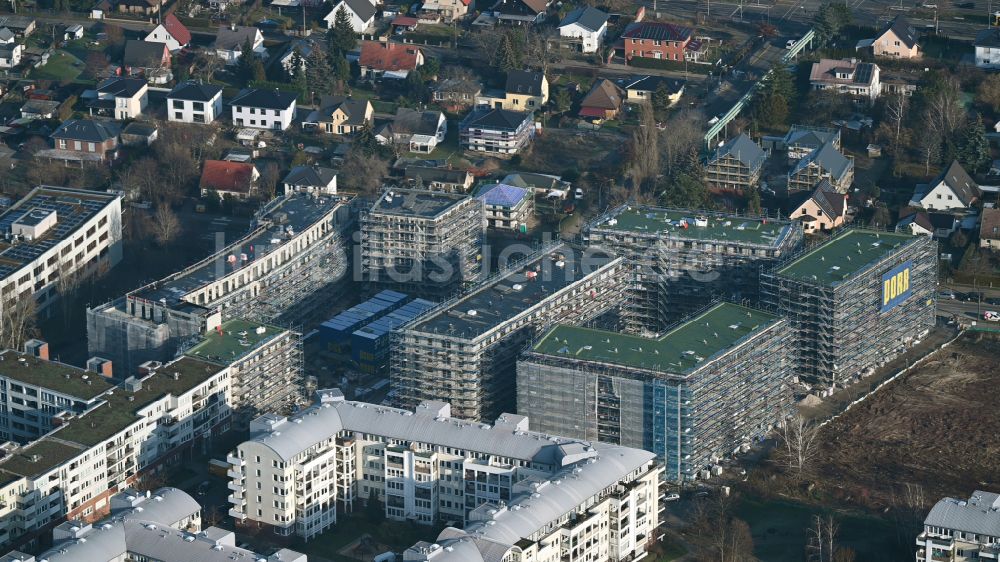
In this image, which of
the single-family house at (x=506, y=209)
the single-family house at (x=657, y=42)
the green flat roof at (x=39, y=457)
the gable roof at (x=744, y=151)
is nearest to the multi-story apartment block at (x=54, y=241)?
the green flat roof at (x=39, y=457)

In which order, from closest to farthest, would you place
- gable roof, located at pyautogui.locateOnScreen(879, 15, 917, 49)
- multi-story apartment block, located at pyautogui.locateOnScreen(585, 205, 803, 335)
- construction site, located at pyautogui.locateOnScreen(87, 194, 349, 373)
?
construction site, located at pyautogui.locateOnScreen(87, 194, 349, 373), multi-story apartment block, located at pyautogui.locateOnScreen(585, 205, 803, 335), gable roof, located at pyautogui.locateOnScreen(879, 15, 917, 49)

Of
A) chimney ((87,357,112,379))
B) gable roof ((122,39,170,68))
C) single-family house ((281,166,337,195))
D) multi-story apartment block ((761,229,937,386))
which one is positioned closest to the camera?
chimney ((87,357,112,379))

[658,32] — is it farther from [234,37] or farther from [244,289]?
[244,289]

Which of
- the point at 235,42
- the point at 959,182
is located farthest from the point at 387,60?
the point at 959,182

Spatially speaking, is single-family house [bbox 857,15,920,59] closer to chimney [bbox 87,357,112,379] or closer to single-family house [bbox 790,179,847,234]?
single-family house [bbox 790,179,847,234]

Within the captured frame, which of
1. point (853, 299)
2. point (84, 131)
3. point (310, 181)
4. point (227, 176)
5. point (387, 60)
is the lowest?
point (853, 299)

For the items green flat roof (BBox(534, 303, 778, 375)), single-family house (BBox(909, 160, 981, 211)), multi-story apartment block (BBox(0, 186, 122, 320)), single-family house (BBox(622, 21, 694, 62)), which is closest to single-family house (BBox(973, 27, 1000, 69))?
single-family house (BBox(909, 160, 981, 211))
